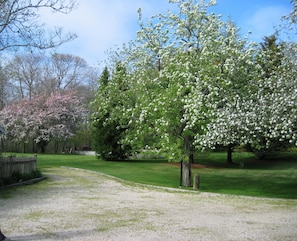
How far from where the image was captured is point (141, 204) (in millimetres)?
11859

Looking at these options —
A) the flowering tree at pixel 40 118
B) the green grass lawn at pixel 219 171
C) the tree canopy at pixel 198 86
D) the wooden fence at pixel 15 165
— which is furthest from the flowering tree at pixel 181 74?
the flowering tree at pixel 40 118

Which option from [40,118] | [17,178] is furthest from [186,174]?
[40,118]

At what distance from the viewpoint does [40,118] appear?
144 feet

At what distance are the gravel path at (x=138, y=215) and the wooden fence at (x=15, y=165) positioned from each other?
1.20 metres

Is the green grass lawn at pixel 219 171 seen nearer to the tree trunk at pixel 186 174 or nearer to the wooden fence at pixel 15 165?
the tree trunk at pixel 186 174

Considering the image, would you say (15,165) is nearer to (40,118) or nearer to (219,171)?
(219,171)

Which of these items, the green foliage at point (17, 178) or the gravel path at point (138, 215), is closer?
the gravel path at point (138, 215)

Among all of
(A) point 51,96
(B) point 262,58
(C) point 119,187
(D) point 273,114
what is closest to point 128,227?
(D) point 273,114

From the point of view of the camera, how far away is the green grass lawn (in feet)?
→ 59.4

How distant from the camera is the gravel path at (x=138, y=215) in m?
7.63

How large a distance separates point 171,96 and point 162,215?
769 cm

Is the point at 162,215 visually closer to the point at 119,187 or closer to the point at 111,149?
the point at 119,187

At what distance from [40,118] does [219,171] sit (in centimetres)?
2518

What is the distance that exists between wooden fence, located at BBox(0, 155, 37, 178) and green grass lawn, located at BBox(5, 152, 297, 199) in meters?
4.94
